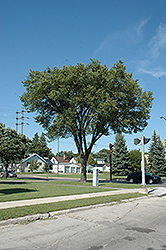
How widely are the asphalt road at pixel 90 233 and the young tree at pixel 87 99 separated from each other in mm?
14587

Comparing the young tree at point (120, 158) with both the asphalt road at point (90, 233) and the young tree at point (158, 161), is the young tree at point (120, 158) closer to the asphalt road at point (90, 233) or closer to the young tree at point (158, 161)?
the young tree at point (158, 161)

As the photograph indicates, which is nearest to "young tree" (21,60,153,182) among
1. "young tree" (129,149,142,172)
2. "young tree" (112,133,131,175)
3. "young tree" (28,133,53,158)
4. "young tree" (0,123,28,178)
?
"young tree" (0,123,28,178)

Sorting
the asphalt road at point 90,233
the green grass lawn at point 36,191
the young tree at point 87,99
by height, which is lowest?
the green grass lawn at point 36,191

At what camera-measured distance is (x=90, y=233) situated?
6.18m

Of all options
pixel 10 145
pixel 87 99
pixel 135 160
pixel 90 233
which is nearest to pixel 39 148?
pixel 135 160

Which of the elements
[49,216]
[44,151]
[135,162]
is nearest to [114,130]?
[49,216]

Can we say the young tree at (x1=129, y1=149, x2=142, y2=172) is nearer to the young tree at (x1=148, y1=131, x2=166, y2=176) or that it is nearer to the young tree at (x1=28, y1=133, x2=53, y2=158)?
the young tree at (x1=148, y1=131, x2=166, y2=176)

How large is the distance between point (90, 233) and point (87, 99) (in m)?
17.6

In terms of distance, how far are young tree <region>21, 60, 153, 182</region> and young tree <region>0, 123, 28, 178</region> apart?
16.4 ft

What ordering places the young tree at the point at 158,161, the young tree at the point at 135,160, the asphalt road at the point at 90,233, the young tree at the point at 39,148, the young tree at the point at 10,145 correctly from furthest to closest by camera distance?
Answer: the young tree at the point at 39,148 → the young tree at the point at 135,160 → the young tree at the point at 158,161 → the young tree at the point at 10,145 → the asphalt road at the point at 90,233

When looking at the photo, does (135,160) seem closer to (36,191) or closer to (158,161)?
(158,161)

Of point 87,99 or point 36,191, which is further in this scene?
point 87,99

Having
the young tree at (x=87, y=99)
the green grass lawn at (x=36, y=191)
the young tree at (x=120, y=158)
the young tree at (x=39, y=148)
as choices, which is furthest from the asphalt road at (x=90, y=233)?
the young tree at (x=39, y=148)

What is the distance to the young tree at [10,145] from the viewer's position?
1109 inches
